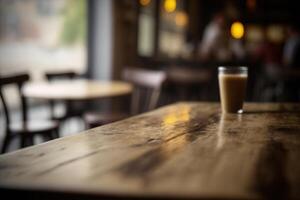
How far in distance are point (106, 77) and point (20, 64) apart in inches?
45.4

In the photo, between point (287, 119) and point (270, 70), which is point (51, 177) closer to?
point (287, 119)

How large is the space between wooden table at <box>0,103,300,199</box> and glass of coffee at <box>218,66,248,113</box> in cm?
30

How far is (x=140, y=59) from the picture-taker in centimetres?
666

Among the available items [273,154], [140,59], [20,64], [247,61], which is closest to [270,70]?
[247,61]

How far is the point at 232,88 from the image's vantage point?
168 centimetres

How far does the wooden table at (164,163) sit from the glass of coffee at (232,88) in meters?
0.30

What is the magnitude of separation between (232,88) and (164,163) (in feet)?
2.89

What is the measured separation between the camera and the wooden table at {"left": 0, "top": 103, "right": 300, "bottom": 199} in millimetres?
693

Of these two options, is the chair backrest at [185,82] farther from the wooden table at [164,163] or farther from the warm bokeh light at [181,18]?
the warm bokeh light at [181,18]

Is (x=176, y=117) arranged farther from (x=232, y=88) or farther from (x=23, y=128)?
(x=23, y=128)

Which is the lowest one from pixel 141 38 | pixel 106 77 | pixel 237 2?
pixel 106 77

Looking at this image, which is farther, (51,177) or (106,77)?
(106,77)

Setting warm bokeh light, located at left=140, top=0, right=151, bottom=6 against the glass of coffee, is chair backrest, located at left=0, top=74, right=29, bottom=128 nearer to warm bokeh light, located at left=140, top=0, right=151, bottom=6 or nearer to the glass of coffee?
the glass of coffee

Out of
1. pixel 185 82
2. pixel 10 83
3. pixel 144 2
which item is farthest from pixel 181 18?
pixel 10 83
